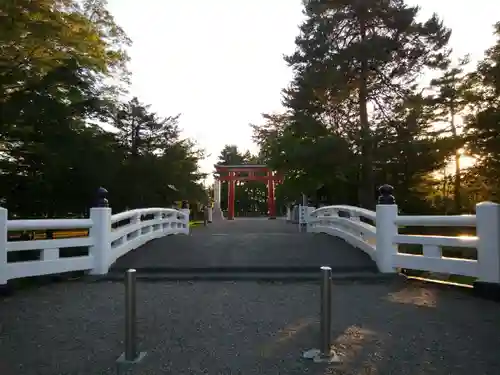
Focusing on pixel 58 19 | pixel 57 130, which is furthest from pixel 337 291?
pixel 57 130

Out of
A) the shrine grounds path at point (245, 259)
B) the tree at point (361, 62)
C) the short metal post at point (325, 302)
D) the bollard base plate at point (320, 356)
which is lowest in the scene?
the bollard base plate at point (320, 356)

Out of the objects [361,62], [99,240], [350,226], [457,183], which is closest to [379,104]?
[361,62]

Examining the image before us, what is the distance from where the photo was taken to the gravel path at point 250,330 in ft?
11.9

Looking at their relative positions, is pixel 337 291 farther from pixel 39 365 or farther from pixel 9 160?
pixel 9 160

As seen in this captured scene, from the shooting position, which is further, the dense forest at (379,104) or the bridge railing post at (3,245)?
the dense forest at (379,104)

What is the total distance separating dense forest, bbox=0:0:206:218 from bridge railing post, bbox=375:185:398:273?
6.70m

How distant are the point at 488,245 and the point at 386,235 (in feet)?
6.54

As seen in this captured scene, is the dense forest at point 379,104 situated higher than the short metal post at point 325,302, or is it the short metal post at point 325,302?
the dense forest at point 379,104

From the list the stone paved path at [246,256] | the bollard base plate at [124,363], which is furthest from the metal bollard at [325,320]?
the stone paved path at [246,256]

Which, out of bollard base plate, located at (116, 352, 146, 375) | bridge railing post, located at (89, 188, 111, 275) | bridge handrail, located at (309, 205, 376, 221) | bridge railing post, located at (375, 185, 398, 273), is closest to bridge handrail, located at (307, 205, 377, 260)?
bridge handrail, located at (309, 205, 376, 221)

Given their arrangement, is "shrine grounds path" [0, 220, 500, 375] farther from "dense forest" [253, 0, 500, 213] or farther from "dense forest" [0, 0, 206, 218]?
"dense forest" [253, 0, 500, 213]

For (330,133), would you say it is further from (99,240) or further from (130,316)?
(130,316)

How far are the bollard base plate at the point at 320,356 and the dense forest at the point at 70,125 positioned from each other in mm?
7251

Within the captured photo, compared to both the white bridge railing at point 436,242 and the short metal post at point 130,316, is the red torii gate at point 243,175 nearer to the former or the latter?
the white bridge railing at point 436,242
